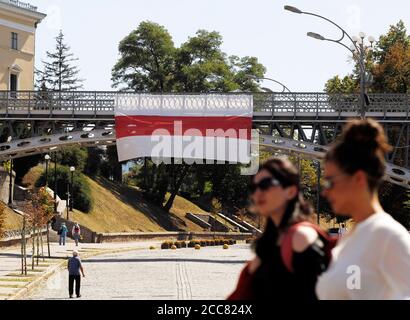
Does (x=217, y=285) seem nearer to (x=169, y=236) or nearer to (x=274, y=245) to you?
(x=274, y=245)

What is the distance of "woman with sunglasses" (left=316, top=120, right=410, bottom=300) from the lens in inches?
164

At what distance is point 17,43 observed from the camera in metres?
73.4

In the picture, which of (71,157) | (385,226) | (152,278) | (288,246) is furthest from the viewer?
(71,157)

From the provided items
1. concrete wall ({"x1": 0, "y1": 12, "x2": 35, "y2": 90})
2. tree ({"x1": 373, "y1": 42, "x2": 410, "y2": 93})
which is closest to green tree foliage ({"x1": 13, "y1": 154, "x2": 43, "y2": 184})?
concrete wall ({"x1": 0, "y1": 12, "x2": 35, "y2": 90})

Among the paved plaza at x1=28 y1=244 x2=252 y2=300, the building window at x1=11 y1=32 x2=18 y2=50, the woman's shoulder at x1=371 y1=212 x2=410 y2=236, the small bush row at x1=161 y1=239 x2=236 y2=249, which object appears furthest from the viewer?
the building window at x1=11 y1=32 x2=18 y2=50

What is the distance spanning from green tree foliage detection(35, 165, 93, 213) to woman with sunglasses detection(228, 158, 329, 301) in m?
68.1

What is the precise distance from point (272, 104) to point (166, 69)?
137 ft

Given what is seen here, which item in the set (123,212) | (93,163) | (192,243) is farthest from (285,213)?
(93,163)

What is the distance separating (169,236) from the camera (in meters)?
77.6

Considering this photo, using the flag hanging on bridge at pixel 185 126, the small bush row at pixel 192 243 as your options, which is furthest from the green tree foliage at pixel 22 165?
the flag hanging on bridge at pixel 185 126

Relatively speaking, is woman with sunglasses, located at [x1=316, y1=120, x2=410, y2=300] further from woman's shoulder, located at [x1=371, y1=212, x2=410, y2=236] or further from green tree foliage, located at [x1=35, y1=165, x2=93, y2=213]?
green tree foliage, located at [x1=35, y1=165, x2=93, y2=213]

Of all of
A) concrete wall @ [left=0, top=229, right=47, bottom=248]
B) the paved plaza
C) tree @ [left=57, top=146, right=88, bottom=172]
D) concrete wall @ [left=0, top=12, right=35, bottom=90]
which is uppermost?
concrete wall @ [left=0, top=12, right=35, bottom=90]

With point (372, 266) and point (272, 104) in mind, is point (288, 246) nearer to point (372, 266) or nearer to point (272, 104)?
point (372, 266)

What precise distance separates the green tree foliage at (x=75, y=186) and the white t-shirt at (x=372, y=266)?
224 ft
